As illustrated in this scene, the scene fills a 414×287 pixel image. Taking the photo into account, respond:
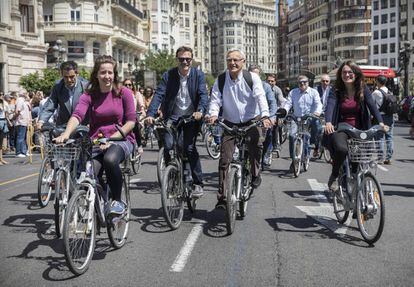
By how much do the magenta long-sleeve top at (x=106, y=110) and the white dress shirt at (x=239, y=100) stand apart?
1500 millimetres

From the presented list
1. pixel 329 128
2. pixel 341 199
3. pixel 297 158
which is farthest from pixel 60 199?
pixel 297 158

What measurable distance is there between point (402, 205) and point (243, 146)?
9.49ft

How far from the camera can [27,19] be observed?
1529 inches

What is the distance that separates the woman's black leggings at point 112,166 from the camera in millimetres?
5758

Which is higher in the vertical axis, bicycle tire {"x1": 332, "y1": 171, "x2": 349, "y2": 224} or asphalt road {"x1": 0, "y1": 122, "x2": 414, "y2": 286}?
bicycle tire {"x1": 332, "y1": 171, "x2": 349, "y2": 224}

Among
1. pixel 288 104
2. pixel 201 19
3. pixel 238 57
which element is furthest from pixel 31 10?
pixel 201 19

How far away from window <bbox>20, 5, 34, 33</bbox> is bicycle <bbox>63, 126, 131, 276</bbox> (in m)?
34.9

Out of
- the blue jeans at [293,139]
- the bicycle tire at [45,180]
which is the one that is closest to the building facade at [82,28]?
the blue jeans at [293,139]

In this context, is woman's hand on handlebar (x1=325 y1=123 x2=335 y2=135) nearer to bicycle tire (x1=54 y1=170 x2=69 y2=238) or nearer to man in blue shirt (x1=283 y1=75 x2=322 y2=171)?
bicycle tire (x1=54 y1=170 x2=69 y2=238)

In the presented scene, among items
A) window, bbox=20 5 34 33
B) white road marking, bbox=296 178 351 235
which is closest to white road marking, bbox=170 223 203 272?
white road marking, bbox=296 178 351 235

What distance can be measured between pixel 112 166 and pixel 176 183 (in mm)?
1595

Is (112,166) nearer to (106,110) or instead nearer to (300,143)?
(106,110)

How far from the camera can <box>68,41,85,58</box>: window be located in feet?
181

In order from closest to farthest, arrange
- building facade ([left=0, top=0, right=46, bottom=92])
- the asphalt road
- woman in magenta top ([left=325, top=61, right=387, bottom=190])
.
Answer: the asphalt road, woman in magenta top ([left=325, top=61, right=387, bottom=190]), building facade ([left=0, top=0, right=46, bottom=92])
